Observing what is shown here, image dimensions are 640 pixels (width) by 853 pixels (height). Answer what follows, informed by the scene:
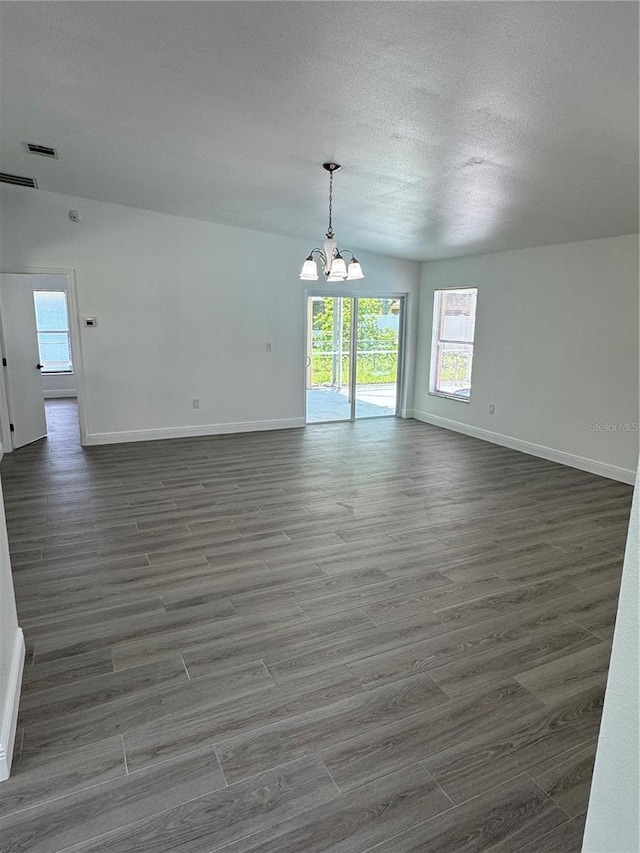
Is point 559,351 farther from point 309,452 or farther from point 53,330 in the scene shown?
point 53,330

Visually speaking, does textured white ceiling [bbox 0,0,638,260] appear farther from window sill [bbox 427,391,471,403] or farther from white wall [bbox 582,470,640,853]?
window sill [bbox 427,391,471,403]

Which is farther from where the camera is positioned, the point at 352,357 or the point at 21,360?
the point at 352,357

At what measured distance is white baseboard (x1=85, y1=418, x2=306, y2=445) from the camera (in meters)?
6.48

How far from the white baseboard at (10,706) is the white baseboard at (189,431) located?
440 centimetres

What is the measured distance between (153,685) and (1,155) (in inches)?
179

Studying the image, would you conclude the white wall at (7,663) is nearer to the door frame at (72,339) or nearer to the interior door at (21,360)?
the door frame at (72,339)

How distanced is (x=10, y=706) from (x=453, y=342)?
6.82 m

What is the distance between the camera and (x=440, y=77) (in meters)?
2.36

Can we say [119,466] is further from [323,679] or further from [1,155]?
[323,679]

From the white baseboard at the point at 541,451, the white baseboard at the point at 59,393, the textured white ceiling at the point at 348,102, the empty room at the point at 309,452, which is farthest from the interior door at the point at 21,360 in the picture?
the white baseboard at the point at 541,451

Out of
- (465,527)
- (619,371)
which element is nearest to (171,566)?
(465,527)

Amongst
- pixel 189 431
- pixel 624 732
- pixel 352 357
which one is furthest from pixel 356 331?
pixel 624 732

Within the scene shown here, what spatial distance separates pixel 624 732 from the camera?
898 millimetres

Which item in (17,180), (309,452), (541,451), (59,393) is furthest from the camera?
(59,393)
